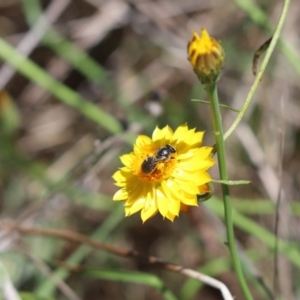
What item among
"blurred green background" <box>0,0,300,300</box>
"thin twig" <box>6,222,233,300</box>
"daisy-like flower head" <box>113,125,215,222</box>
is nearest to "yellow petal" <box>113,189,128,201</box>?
"daisy-like flower head" <box>113,125,215,222</box>

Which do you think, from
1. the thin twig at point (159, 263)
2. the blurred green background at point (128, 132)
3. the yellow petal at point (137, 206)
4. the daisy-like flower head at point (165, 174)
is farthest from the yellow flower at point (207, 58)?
the blurred green background at point (128, 132)

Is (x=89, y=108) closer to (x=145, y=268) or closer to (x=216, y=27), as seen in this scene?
(x=145, y=268)

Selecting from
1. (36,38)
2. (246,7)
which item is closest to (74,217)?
(36,38)

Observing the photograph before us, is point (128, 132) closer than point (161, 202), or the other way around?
point (161, 202)

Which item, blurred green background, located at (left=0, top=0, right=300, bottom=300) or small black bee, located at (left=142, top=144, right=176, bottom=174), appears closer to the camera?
small black bee, located at (left=142, top=144, right=176, bottom=174)

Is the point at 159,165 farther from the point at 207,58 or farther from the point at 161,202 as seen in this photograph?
the point at 207,58

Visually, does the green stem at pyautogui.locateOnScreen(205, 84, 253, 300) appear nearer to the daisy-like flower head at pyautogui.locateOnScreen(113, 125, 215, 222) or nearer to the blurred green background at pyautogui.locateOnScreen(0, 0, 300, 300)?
the daisy-like flower head at pyautogui.locateOnScreen(113, 125, 215, 222)

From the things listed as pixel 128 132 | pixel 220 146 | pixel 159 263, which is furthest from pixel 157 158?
pixel 128 132

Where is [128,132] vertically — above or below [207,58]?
above
